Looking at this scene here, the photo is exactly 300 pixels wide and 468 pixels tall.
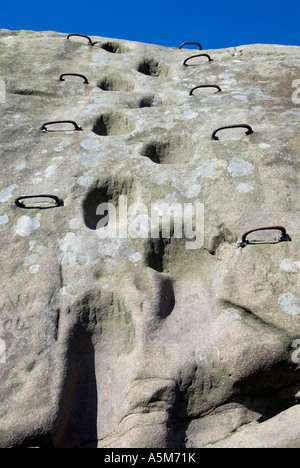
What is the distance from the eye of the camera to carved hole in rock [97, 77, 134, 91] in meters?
5.04

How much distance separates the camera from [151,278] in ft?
8.32

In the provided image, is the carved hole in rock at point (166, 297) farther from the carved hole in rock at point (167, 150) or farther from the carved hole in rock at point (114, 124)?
the carved hole in rock at point (114, 124)

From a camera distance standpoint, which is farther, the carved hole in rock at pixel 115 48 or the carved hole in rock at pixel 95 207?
the carved hole in rock at pixel 115 48

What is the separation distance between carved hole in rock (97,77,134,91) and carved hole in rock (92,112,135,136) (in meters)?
1.00

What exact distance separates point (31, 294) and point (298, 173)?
2.11 metres

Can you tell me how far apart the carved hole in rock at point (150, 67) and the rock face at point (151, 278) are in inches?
64.8

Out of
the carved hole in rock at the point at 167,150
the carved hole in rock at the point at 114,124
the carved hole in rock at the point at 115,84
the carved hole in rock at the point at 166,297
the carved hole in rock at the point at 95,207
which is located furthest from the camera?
the carved hole in rock at the point at 115,84

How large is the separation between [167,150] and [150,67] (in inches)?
96.8

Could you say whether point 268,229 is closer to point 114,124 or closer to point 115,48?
point 114,124

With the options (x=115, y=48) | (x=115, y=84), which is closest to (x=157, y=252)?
(x=115, y=84)

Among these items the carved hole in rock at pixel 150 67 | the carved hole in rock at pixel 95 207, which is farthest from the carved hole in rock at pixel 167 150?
the carved hole in rock at pixel 150 67

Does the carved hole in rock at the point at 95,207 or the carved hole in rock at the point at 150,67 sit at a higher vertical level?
the carved hole in rock at the point at 150,67

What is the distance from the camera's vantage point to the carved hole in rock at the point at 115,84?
504 centimetres

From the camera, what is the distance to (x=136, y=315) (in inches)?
93.6
